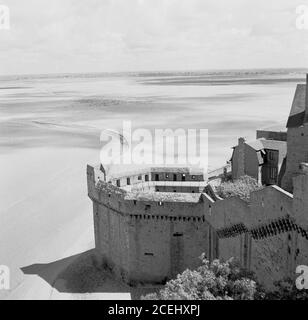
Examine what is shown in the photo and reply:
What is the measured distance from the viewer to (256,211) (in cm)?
2706

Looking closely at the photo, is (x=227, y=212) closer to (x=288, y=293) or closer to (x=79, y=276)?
(x=288, y=293)

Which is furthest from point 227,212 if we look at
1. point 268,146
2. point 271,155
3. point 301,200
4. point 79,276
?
point 79,276

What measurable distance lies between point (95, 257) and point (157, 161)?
3730cm

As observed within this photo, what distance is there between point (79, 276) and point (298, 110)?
22689 millimetres

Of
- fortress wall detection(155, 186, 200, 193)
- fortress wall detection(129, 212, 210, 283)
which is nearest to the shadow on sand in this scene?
fortress wall detection(129, 212, 210, 283)

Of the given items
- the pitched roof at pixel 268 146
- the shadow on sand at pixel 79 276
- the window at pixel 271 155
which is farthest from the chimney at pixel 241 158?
the shadow on sand at pixel 79 276

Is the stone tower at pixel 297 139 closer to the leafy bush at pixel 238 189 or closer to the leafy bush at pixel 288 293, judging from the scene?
the leafy bush at pixel 238 189

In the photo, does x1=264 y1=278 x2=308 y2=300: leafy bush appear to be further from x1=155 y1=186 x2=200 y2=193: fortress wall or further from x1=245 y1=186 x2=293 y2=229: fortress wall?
x1=155 y1=186 x2=200 y2=193: fortress wall

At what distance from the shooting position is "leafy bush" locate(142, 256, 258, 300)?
21.3 m

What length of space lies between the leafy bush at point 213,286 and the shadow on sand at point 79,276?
13.2m

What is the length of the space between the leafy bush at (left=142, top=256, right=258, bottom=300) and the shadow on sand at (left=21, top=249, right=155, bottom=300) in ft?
43.2

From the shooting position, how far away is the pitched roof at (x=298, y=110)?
3575 cm

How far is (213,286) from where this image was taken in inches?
875
